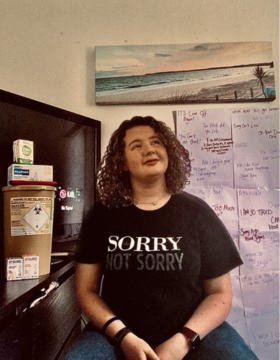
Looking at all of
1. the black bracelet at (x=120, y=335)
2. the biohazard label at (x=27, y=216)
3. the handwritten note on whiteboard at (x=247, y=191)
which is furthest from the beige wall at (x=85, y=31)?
the black bracelet at (x=120, y=335)

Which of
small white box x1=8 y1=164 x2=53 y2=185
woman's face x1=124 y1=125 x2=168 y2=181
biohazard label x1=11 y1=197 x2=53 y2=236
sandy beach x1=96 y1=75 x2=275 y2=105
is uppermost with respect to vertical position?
sandy beach x1=96 y1=75 x2=275 y2=105

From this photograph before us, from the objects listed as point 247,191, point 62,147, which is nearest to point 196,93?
point 247,191

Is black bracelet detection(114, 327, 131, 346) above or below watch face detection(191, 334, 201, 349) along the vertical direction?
above

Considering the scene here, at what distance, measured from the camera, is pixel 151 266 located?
0.82 metres

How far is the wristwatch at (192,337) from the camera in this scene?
A: 75 centimetres

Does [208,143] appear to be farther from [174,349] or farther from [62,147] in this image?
[174,349]


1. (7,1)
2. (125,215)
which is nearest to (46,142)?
(125,215)

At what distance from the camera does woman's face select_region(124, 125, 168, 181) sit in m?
0.91

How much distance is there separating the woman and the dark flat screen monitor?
0.26 ft

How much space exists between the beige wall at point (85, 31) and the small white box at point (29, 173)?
1.12ft

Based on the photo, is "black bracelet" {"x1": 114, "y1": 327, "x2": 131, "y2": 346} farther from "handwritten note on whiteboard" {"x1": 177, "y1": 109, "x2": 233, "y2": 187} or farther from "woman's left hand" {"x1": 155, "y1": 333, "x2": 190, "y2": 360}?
"handwritten note on whiteboard" {"x1": 177, "y1": 109, "x2": 233, "y2": 187}

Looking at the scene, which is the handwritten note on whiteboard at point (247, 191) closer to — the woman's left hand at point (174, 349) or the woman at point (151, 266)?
the woman at point (151, 266)

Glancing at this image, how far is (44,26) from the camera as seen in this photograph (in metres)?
1.18

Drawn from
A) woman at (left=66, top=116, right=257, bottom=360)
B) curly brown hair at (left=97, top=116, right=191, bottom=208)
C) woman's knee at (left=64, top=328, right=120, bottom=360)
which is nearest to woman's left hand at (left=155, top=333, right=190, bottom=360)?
woman at (left=66, top=116, right=257, bottom=360)
